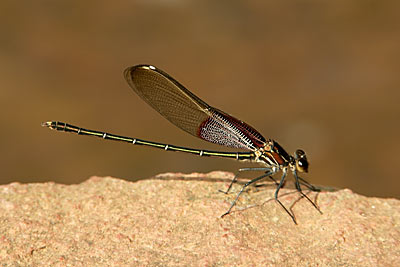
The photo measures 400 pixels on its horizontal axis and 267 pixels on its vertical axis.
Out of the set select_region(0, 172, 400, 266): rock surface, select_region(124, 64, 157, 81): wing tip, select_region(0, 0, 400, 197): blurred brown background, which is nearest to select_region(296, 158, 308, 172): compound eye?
select_region(0, 172, 400, 266): rock surface

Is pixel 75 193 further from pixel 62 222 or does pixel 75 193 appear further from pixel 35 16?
pixel 35 16

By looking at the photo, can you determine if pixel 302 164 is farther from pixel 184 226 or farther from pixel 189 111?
pixel 184 226

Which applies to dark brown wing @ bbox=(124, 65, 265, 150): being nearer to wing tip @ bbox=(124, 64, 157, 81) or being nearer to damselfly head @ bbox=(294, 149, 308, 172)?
wing tip @ bbox=(124, 64, 157, 81)

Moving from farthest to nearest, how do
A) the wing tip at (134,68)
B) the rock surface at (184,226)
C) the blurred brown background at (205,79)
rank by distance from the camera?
the blurred brown background at (205,79) < the wing tip at (134,68) < the rock surface at (184,226)

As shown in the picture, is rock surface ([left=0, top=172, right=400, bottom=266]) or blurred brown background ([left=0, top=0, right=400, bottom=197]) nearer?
rock surface ([left=0, top=172, right=400, bottom=266])

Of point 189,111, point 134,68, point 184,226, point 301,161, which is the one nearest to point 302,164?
point 301,161

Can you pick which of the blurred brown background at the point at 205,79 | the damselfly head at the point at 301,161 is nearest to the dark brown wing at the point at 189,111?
the damselfly head at the point at 301,161

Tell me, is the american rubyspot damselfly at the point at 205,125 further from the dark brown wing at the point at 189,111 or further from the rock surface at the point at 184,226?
the rock surface at the point at 184,226
